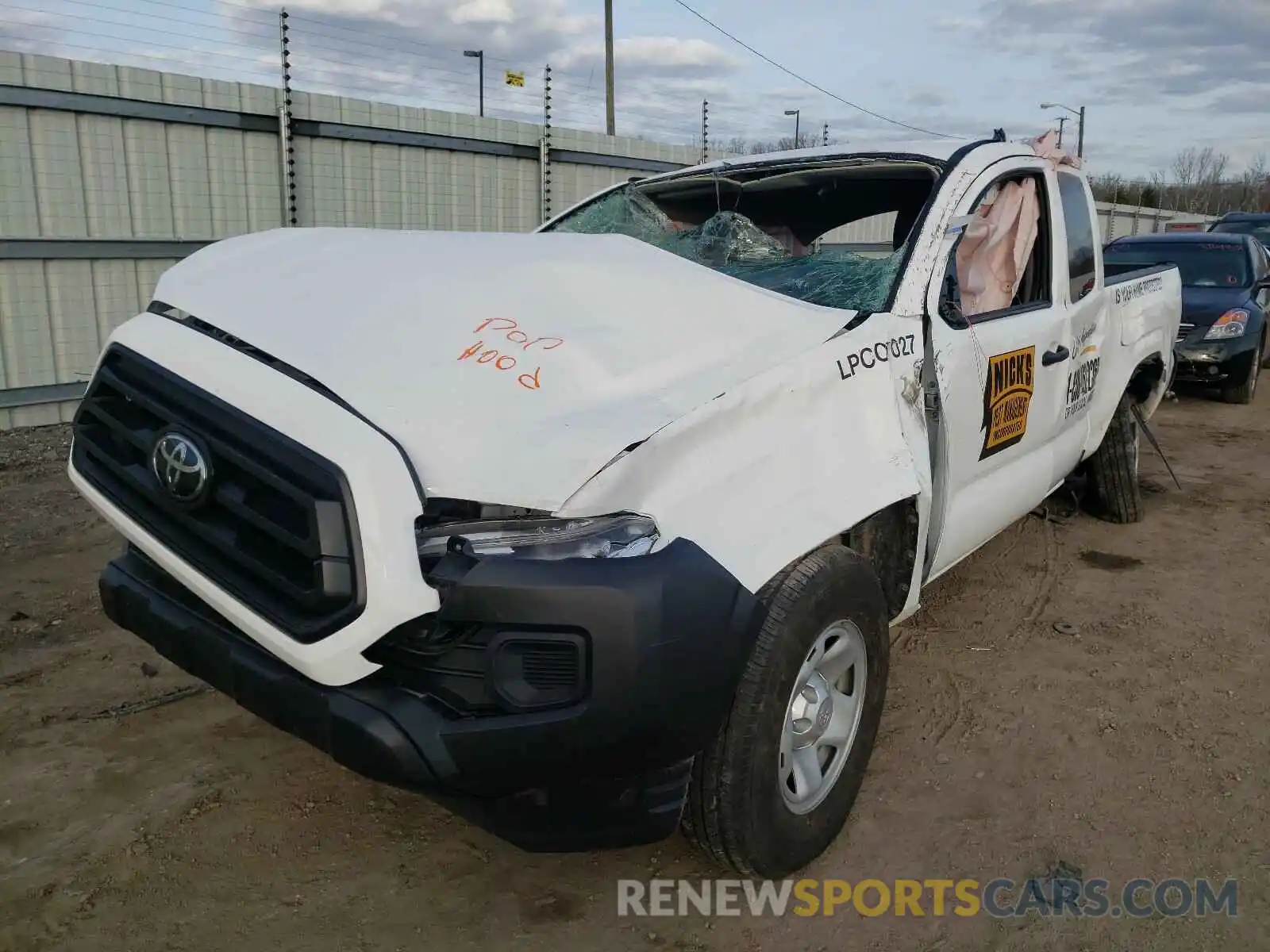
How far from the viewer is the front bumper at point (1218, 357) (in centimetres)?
953

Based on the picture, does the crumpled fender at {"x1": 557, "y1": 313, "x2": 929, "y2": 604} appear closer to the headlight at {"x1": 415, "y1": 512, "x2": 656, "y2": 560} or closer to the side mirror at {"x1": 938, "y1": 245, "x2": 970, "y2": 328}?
the headlight at {"x1": 415, "y1": 512, "x2": 656, "y2": 560}

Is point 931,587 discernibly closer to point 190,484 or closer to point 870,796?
point 870,796

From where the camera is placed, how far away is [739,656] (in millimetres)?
2051

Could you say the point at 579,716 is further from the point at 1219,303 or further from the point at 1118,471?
the point at 1219,303

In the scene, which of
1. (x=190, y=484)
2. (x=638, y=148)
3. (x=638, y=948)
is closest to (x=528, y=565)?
(x=190, y=484)

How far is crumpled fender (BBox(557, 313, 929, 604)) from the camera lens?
2.03 m

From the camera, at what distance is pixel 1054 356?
3.83 meters

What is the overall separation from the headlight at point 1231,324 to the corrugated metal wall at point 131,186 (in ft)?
18.5

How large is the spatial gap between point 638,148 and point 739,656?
10.8 metres

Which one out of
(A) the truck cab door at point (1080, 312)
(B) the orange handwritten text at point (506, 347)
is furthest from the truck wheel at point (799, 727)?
(A) the truck cab door at point (1080, 312)

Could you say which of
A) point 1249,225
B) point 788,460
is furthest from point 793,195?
point 1249,225

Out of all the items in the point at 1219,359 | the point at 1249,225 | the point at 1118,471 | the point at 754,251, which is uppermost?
the point at 1249,225

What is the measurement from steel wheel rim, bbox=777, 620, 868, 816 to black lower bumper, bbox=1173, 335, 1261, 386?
852cm

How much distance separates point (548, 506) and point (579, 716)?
415mm
